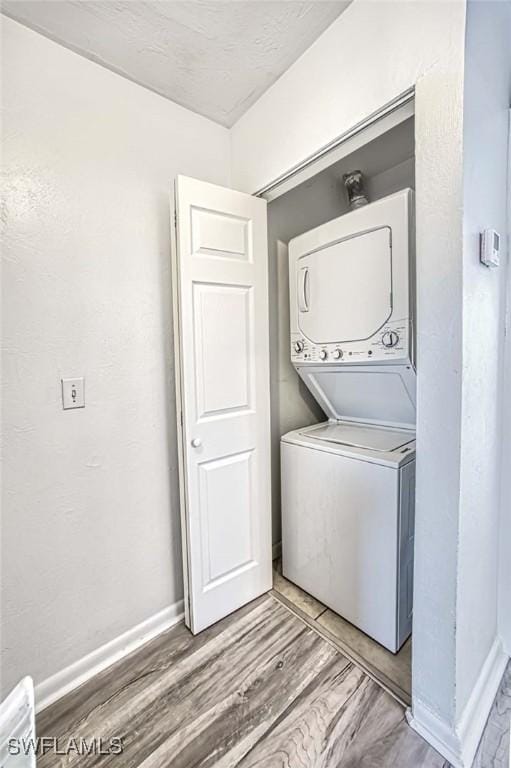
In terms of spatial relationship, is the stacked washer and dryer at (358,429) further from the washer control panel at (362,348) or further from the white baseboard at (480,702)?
the white baseboard at (480,702)

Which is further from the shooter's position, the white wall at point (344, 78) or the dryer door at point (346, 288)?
the dryer door at point (346, 288)

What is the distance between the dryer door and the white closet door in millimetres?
251

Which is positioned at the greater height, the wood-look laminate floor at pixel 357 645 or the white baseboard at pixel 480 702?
the white baseboard at pixel 480 702

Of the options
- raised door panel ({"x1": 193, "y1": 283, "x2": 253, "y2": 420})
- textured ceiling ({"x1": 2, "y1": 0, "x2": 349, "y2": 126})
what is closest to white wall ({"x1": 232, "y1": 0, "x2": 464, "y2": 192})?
textured ceiling ({"x1": 2, "y1": 0, "x2": 349, "y2": 126})

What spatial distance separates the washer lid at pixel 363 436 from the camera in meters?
1.56

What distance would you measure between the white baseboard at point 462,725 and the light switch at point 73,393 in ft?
5.39

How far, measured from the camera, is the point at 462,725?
1.07 m

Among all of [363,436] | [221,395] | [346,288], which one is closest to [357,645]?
[363,436]

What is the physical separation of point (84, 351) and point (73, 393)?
0.18 metres

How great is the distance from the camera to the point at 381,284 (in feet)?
4.84

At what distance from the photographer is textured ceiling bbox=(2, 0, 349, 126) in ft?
3.82

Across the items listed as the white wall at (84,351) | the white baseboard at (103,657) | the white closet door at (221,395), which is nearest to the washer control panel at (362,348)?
the white closet door at (221,395)

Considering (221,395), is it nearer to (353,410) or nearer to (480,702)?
(353,410)

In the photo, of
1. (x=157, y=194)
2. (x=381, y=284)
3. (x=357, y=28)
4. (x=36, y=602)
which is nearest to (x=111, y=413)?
(x=36, y=602)
